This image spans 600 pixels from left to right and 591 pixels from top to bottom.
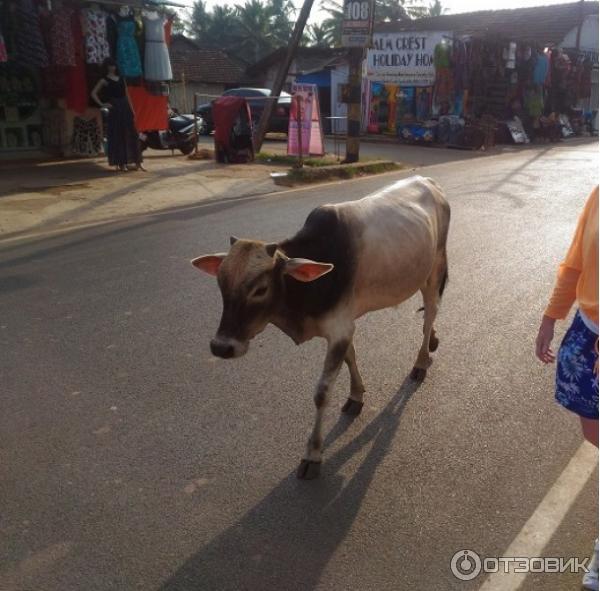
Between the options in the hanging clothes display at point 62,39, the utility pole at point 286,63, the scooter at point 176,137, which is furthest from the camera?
the scooter at point 176,137

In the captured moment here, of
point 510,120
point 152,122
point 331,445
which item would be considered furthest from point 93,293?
point 510,120

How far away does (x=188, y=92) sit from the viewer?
34281mm

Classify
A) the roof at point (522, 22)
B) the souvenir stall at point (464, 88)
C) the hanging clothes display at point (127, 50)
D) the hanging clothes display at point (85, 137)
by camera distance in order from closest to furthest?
the hanging clothes display at point (127, 50) < the hanging clothes display at point (85, 137) < the souvenir stall at point (464, 88) < the roof at point (522, 22)

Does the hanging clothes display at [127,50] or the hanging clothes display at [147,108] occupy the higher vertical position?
the hanging clothes display at [127,50]

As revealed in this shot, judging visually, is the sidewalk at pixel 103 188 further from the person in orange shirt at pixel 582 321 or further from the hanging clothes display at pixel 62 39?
the person in orange shirt at pixel 582 321

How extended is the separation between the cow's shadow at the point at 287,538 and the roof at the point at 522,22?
102 ft

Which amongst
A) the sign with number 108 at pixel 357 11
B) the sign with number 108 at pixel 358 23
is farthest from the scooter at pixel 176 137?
the sign with number 108 at pixel 357 11

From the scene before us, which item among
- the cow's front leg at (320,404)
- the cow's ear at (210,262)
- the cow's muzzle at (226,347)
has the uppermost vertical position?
the cow's ear at (210,262)

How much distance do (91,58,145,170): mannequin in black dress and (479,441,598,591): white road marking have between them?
11736 millimetres

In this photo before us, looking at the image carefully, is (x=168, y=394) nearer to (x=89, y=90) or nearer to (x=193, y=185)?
(x=193, y=185)

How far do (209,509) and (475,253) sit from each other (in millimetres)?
5243

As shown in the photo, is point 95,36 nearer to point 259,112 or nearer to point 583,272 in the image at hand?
point 259,112

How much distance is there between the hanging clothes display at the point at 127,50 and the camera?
12.9 m

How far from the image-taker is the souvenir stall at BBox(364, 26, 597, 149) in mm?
23250
